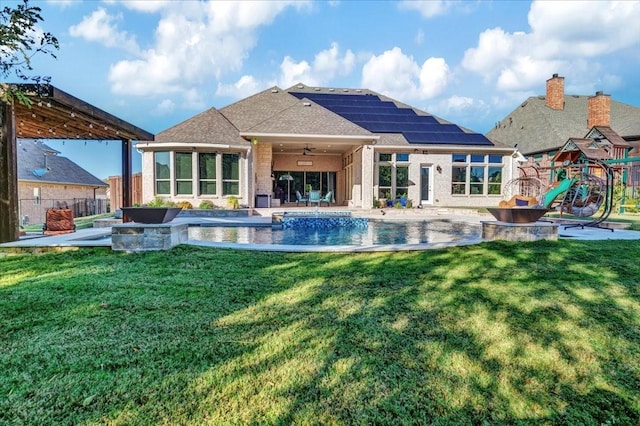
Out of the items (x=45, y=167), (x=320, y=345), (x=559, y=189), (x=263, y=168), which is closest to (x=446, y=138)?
(x=263, y=168)

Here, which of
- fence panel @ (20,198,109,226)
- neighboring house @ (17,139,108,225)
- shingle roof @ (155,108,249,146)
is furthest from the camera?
neighboring house @ (17,139,108,225)

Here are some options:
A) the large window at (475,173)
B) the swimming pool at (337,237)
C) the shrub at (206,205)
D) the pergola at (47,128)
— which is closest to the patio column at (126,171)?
the pergola at (47,128)

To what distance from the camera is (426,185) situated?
21.5 metres

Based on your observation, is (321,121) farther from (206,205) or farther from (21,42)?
(21,42)

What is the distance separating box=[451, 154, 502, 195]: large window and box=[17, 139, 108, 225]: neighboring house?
23.9m

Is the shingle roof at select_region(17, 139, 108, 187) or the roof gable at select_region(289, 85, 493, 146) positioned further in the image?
the shingle roof at select_region(17, 139, 108, 187)

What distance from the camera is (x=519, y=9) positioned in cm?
2308

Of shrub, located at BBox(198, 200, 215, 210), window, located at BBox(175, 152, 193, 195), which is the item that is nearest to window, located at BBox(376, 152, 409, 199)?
shrub, located at BBox(198, 200, 215, 210)

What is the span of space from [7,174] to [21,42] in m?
4.12

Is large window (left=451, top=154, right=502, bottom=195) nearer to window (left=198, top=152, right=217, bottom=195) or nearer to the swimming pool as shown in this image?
the swimming pool

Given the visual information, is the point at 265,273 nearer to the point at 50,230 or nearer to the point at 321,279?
the point at 321,279

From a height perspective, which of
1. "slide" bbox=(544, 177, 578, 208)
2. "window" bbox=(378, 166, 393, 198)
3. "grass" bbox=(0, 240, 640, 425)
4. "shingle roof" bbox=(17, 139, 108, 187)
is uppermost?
"shingle roof" bbox=(17, 139, 108, 187)

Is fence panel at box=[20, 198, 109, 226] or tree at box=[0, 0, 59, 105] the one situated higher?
tree at box=[0, 0, 59, 105]

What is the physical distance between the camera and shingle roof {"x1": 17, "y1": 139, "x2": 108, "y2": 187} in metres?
26.0
